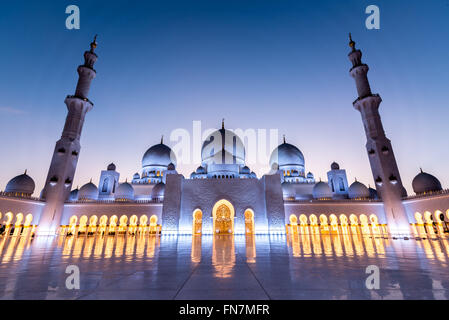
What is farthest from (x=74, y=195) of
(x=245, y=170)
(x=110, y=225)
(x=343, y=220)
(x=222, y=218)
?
(x=343, y=220)

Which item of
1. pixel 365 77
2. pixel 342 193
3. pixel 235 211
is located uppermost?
pixel 365 77

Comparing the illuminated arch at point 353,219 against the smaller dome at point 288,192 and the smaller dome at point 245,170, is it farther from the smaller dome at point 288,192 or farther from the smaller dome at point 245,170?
the smaller dome at point 245,170

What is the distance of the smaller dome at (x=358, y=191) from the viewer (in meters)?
22.1

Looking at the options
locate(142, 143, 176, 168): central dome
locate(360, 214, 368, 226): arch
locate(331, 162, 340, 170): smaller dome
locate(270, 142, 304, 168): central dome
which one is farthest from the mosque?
locate(270, 142, 304, 168): central dome

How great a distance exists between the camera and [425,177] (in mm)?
19000

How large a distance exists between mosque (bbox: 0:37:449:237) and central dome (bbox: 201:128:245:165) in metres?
0.12

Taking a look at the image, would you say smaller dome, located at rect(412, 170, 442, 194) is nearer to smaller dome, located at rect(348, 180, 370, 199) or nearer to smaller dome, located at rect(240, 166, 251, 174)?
smaller dome, located at rect(348, 180, 370, 199)

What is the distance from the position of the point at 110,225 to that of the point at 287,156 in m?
21.6

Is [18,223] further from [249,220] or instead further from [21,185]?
[249,220]

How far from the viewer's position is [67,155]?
66.8 feet

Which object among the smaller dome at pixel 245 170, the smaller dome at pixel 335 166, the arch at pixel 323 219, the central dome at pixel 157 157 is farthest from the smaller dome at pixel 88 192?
the smaller dome at pixel 335 166
